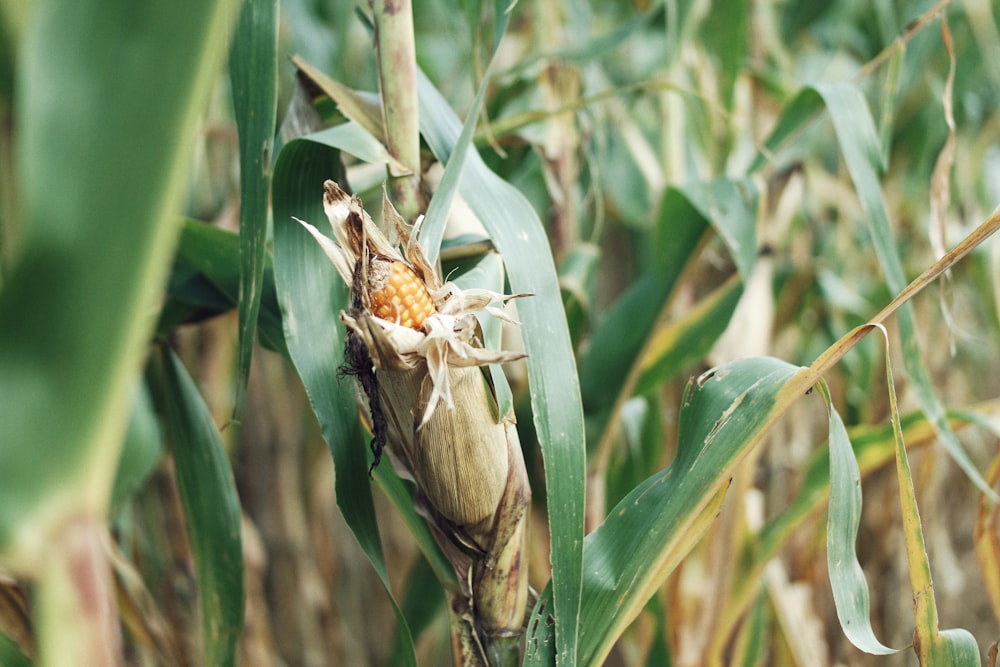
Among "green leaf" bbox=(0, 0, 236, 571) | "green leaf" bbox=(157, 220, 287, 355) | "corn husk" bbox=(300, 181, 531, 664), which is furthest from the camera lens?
"green leaf" bbox=(157, 220, 287, 355)

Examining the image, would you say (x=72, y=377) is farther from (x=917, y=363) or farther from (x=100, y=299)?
(x=917, y=363)

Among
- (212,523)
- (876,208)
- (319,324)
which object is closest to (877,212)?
(876,208)

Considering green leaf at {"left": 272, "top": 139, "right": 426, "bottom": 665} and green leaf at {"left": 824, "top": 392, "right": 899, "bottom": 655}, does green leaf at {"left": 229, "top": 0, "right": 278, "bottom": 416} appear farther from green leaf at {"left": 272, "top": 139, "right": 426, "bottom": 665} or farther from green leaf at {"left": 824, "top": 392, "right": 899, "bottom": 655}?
green leaf at {"left": 824, "top": 392, "right": 899, "bottom": 655}

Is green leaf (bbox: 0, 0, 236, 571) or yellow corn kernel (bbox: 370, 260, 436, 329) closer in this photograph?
green leaf (bbox: 0, 0, 236, 571)

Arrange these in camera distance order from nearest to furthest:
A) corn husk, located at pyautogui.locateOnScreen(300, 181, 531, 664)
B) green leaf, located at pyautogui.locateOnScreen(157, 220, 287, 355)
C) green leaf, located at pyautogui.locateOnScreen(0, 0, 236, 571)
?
green leaf, located at pyautogui.locateOnScreen(0, 0, 236, 571), corn husk, located at pyautogui.locateOnScreen(300, 181, 531, 664), green leaf, located at pyautogui.locateOnScreen(157, 220, 287, 355)

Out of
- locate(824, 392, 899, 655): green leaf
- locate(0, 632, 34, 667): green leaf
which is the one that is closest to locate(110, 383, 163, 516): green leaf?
locate(0, 632, 34, 667): green leaf

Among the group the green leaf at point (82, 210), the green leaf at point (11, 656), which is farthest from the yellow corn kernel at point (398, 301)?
the green leaf at point (11, 656)

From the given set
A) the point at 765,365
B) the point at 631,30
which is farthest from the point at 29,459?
the point at 631,30
